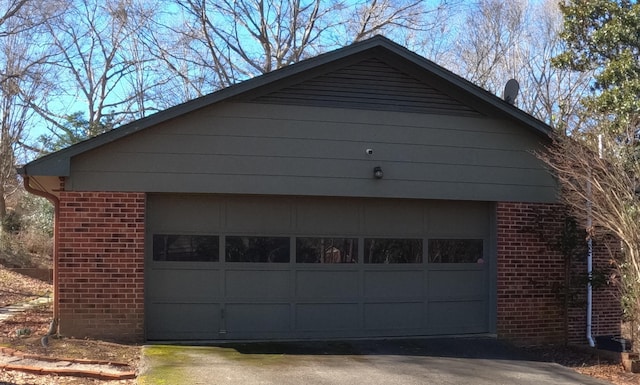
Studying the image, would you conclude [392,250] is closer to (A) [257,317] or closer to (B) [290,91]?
(A) [257,317]

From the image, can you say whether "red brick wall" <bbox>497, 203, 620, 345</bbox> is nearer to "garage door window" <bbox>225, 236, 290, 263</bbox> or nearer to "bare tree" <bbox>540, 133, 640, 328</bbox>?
"bare tree" <bbox>540, 133, 640, 328</bbox>

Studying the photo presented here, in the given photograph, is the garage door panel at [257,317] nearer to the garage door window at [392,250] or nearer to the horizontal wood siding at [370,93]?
the garage door window at [392,250]

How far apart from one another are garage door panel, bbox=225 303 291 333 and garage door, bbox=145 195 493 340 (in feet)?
0.05

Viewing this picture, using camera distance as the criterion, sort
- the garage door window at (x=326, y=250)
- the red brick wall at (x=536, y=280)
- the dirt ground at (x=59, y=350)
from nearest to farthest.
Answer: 1. the dirt ground at (x=59, y=350)
2. the garage door window at (x=326, y=250)
3. the red brick wall at (x=536, y=280)

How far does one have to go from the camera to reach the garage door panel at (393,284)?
9.66 metres

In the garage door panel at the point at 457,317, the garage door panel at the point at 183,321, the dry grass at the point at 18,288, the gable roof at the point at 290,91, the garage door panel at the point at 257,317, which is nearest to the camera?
the gable roof at the point at 290,91

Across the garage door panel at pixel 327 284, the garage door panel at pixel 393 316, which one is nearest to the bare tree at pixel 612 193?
the garage door panel at pixel 393 316

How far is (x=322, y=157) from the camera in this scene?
927 cm

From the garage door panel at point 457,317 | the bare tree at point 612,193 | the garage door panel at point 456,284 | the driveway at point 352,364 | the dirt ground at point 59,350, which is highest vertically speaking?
the bare tree at point 612,193

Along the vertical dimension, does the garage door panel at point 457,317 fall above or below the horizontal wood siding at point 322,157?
below

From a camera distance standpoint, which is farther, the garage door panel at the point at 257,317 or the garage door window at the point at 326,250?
the garage door window at the point at 326,250

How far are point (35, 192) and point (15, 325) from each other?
2190 millimetres

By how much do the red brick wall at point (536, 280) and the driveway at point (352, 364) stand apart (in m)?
0.77

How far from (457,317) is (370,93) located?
3762mm
